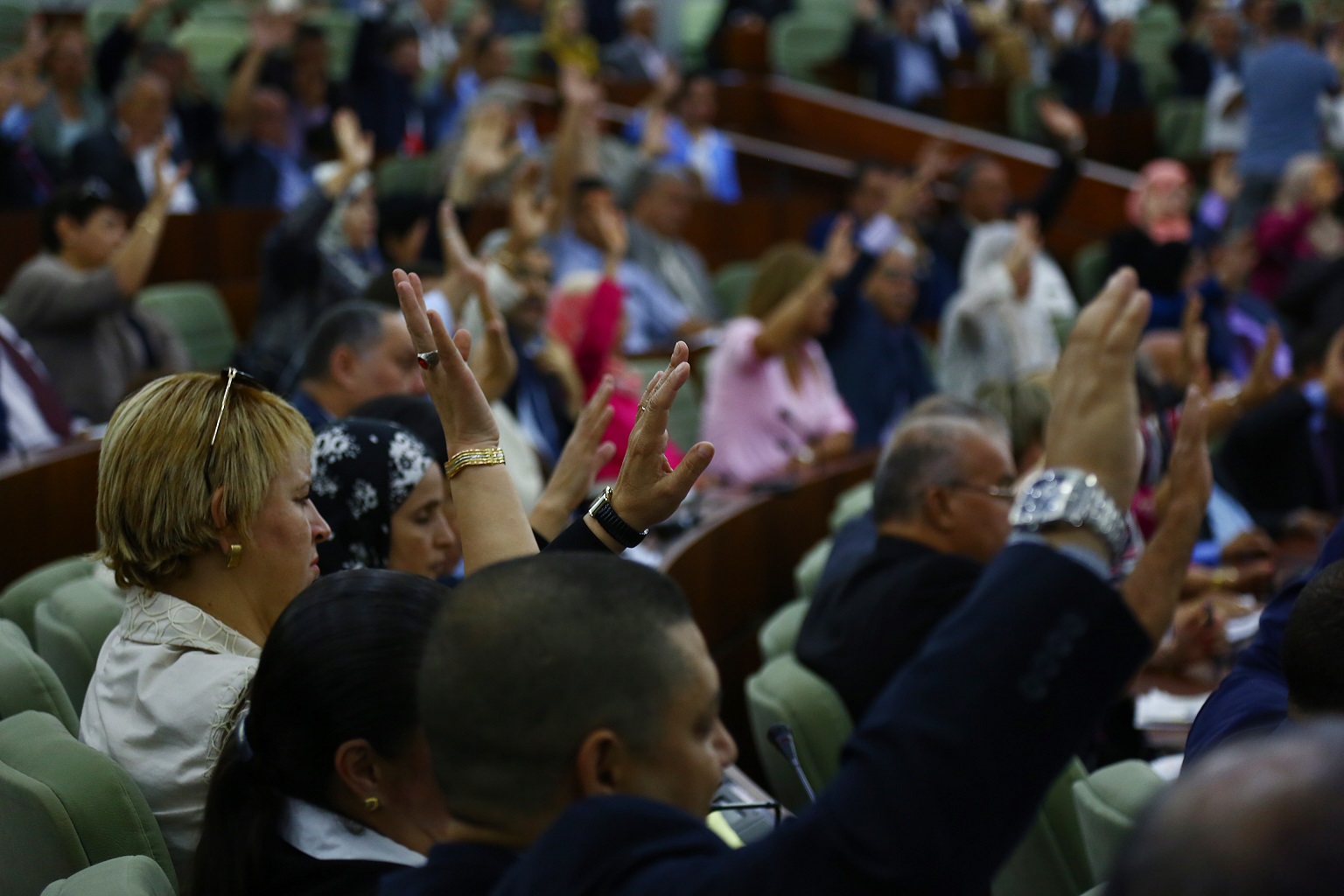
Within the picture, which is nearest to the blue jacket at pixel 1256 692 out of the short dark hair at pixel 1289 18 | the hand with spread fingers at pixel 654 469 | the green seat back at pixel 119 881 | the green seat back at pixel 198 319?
the hand with spread fingers at pixel 654 469

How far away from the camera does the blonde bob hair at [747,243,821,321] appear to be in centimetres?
479

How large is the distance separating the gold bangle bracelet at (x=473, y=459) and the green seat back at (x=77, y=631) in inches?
33.8

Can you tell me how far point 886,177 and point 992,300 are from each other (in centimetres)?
146

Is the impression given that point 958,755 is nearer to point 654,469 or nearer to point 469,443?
point 654,469

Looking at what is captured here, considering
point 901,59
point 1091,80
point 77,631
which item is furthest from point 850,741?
point 1091,80

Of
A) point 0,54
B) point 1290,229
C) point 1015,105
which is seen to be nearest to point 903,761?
point 1290,229

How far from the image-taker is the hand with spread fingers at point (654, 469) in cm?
135

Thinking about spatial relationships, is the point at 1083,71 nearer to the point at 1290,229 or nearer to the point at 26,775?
the point at 1290,229

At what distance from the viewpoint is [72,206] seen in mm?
4074

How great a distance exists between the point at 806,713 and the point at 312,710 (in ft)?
3.66

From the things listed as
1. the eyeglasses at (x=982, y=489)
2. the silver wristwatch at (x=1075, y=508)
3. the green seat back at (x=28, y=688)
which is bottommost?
the eyeglasses at (x=982, y=489)

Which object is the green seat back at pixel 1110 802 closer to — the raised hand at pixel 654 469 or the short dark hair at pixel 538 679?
the raised hand at pixel 654 469

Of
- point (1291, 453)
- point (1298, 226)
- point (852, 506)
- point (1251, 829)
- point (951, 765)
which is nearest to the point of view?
point (1251, 829)

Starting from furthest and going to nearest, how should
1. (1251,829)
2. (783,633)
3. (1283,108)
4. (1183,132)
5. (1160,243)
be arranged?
(1183,132)
(1283,108)
(1160,243)
(783,633)
(1251,829)
